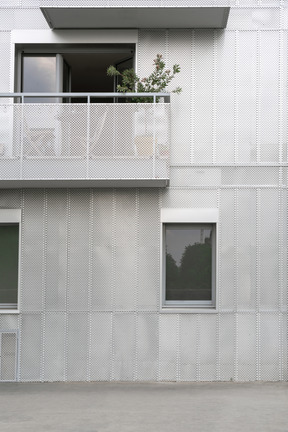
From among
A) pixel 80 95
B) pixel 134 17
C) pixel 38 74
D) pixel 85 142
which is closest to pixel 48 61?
pixel 38 74

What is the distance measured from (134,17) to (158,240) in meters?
4.32

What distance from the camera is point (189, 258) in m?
14.5

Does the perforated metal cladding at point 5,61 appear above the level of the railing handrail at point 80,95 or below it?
above

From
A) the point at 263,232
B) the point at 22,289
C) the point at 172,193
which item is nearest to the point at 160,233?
the point at 172,193

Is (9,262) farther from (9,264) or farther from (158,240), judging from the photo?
(158,240)

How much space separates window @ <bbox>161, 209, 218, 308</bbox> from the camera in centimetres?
1439

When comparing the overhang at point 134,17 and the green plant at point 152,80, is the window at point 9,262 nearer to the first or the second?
the green plant at point 152,80

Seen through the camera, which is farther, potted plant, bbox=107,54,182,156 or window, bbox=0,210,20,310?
window, bbox=0,210,20,310

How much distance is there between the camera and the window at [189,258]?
1439 centimetres

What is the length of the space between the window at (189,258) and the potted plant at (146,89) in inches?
62.4

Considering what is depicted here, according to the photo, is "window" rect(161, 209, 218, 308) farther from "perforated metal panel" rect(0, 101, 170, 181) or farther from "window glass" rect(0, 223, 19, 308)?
"window glass" rect(0, 223, 19, 308)

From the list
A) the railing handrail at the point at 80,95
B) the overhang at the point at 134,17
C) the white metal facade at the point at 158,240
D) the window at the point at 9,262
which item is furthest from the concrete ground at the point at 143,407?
the overhang at the point at 134,17

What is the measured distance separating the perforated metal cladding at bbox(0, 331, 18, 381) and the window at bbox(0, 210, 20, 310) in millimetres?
661

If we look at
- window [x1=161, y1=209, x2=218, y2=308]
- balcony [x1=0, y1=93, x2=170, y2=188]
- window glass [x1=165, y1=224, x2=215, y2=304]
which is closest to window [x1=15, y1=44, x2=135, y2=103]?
balcony [x1=0, y1=93, x2=170, y2=188]
